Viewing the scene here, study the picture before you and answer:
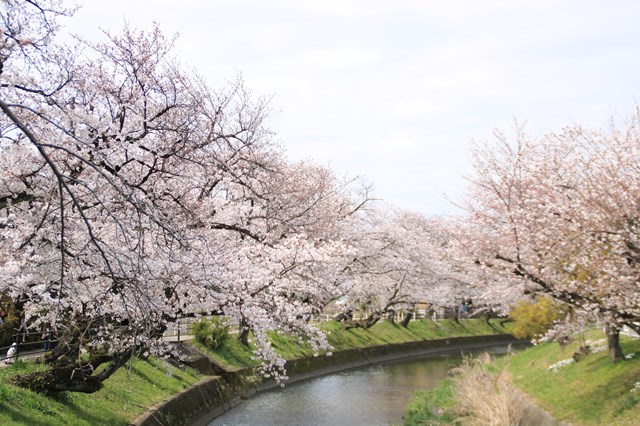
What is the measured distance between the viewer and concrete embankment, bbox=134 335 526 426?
15719mm

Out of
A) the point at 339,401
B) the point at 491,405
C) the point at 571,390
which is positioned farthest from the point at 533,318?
the point at 491,405

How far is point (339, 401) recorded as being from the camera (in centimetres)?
2211

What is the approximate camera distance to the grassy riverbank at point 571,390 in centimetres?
1195

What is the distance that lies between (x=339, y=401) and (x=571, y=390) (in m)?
9.47

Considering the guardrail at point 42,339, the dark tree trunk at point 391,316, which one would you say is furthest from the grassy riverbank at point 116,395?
the dark tree trunk at point 391,316

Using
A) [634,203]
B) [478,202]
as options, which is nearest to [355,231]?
[478,202]

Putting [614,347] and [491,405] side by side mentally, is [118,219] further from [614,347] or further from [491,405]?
[614,347]

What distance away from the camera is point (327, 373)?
97.9 feet

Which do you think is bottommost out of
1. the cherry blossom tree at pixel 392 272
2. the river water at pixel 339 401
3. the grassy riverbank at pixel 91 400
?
the river water at pixel 339 401

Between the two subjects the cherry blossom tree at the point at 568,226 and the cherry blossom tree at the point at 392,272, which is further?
the cherry blossom tree at the point at 392,272

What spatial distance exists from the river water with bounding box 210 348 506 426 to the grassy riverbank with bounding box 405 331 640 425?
1515 mm

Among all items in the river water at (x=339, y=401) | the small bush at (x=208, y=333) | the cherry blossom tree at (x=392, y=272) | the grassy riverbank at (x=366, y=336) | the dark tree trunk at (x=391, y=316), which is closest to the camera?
the river water at (x=339, y=401)

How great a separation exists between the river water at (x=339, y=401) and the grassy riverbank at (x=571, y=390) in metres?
1.51

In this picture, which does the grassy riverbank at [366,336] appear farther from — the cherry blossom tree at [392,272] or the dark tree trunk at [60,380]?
the dark tree trunk at [60,380]
